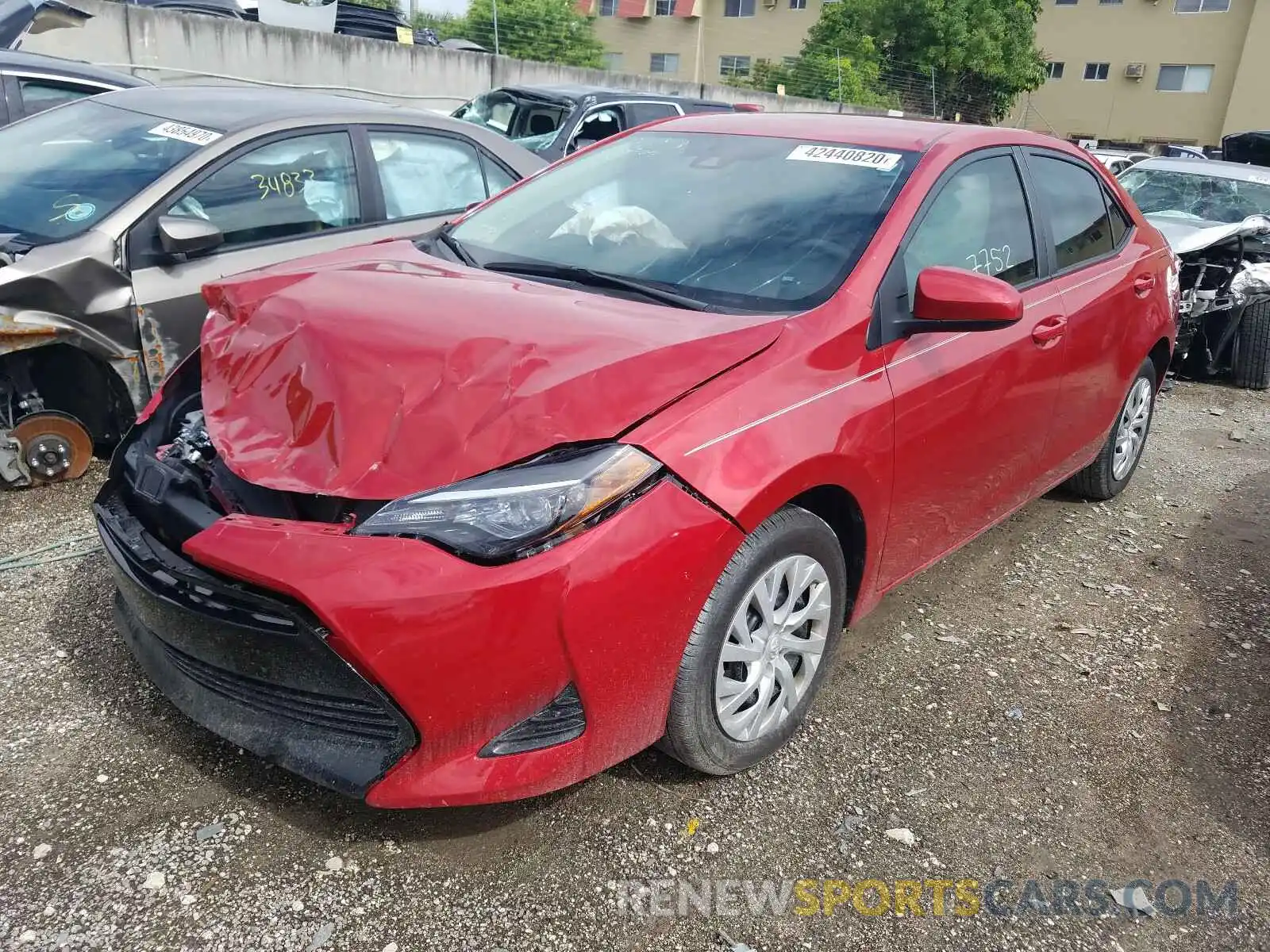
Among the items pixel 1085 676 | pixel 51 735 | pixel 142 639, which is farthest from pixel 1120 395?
pixel 51 735

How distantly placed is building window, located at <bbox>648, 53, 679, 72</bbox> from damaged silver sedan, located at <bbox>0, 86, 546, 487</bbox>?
128ft

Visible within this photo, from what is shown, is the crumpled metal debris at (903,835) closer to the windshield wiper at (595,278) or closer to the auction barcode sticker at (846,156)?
the windshield wiper at (595,278)

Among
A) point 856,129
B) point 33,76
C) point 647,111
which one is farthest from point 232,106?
point 647,111

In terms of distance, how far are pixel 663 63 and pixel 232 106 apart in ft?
131

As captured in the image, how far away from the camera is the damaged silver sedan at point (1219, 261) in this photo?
6879 mm

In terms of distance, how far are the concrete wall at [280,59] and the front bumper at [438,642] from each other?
35.2ft

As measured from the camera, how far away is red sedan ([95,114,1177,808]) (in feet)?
6.61

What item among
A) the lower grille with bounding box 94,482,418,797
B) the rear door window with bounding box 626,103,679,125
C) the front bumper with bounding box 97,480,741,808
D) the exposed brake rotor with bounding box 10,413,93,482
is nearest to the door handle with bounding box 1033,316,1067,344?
the front bumper with bounding box 97,480,741,808

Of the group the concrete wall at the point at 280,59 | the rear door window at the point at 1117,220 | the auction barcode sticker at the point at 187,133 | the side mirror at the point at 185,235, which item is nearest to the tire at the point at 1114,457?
the rear door window at the point at 1117,220

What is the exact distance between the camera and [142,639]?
8.24ft

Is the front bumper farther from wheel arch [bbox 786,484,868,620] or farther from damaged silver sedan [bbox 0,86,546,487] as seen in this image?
damaged silver sedan [bbox 0,86,546,487]

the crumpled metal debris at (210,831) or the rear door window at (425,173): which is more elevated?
the rear door window at (425,173)

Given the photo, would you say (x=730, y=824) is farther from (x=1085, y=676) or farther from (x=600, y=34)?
(x=600, y=34)

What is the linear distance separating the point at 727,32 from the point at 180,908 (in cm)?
4340
